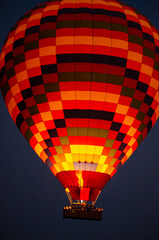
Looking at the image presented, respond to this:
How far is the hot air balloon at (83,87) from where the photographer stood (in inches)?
546

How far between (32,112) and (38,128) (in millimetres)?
433

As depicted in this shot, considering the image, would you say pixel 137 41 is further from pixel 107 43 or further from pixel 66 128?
pixel 66 128

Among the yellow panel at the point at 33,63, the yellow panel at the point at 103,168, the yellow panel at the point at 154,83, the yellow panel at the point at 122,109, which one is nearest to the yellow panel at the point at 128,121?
the yellow panel at the point at 122,109

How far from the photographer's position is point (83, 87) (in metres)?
13.9

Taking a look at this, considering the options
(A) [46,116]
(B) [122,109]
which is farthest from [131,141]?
(A) [46,116]

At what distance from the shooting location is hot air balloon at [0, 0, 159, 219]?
45.5ft

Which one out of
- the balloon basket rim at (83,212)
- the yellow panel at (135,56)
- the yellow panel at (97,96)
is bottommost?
the balloon basket rim at (83,212)

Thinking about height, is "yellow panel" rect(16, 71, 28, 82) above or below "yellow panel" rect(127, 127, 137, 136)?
above

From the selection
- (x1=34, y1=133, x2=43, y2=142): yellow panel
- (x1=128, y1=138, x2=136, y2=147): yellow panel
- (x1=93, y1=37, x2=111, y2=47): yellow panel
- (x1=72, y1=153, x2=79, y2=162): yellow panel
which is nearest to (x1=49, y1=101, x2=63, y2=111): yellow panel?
(x1=34, y1=133, x2=43, y2=142): yellow panel

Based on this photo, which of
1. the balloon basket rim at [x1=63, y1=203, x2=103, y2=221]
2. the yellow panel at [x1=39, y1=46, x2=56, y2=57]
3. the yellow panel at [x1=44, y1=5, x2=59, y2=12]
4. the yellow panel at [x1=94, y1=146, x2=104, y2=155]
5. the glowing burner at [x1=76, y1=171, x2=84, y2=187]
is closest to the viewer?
the balloon basket rim at [x1=63, y1=203, x2=103, y2=221]

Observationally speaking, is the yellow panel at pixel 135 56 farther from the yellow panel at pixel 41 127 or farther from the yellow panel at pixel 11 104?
the yellow panel at pixel 11 104

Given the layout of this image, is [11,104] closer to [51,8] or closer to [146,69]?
[51,8]

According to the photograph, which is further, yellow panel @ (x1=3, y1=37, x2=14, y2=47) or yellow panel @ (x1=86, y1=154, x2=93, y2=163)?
yellow panel @ (x1=3, y1=37, x2=14, y2=47)

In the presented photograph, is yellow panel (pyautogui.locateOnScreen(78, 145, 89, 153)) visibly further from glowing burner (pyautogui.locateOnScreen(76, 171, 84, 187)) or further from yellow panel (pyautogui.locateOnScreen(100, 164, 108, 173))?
yellow panel (pyautogui.locateOnScreen(100, 164, 108, 173))
